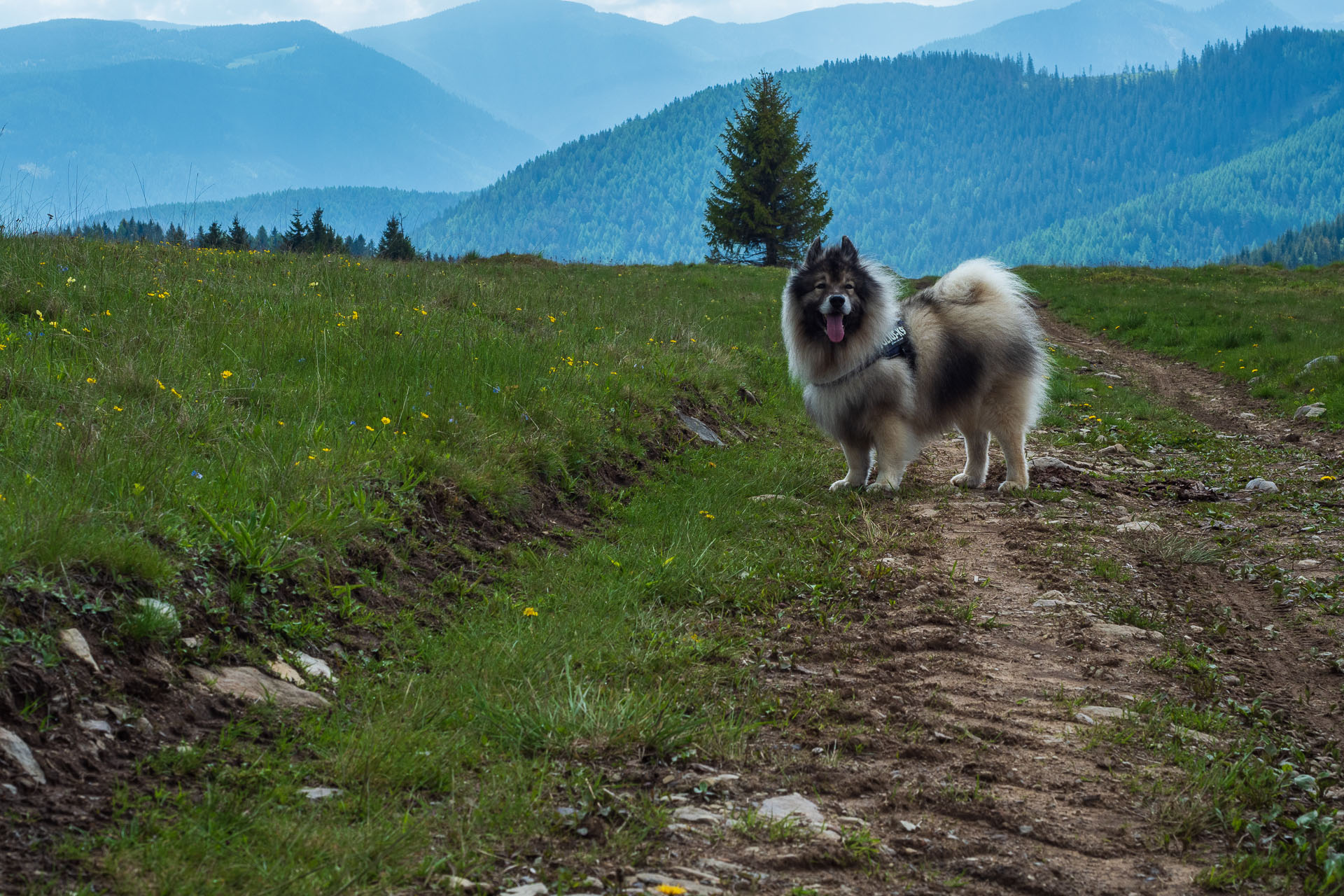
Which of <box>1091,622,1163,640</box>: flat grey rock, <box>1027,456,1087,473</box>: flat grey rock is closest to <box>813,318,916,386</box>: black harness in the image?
<box>1027,456,1087,473</box>: flat grey rock

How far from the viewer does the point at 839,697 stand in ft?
11.0

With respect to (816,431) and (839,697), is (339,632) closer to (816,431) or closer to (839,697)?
(839,697)

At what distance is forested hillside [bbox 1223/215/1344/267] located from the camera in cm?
11600

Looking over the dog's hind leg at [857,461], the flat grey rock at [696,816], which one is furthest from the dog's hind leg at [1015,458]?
the flat grey rock at [696,816]

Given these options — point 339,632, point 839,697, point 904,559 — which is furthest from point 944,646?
point 339,632

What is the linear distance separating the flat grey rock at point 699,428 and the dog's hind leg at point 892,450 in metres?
1.77

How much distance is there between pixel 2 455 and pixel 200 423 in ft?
3.72

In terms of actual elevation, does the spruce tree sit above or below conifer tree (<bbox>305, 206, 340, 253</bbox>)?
above

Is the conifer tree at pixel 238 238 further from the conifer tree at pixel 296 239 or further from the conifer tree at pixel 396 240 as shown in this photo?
the conifer tree at pixel 396 240

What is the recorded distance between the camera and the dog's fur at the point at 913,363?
7488mm

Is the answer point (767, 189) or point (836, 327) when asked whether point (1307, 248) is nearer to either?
point (767, 189)

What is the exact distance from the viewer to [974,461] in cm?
809

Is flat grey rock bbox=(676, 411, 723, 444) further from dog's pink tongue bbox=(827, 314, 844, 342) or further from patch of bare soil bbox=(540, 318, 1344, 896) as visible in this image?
patch of bare soil bbox=(540, 318, 1344, 896)

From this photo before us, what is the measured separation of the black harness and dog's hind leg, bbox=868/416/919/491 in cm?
52
